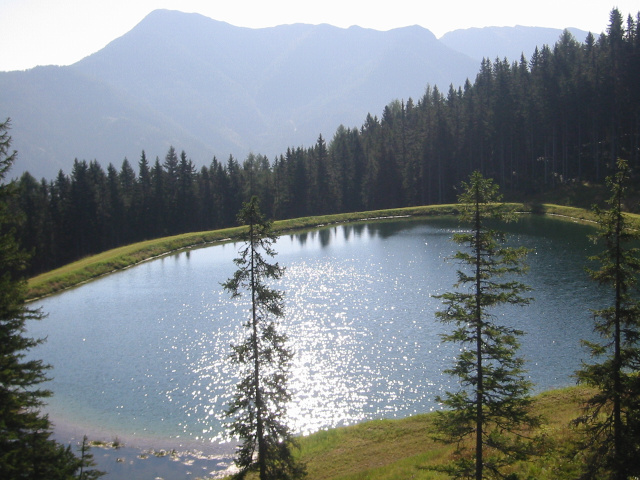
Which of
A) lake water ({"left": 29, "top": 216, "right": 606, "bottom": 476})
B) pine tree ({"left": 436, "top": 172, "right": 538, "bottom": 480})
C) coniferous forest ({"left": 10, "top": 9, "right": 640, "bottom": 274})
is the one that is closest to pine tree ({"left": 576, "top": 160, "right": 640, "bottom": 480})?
pine tree ({"left": 436, "top": 172, "right": 538, "bottom": 480})

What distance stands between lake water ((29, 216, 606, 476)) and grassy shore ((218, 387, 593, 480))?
234cm

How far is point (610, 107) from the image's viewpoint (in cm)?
9256

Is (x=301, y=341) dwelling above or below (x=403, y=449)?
above

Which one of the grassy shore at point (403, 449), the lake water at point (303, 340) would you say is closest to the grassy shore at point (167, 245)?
the lake water at point (303, 340)

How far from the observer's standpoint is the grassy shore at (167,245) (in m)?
69.6

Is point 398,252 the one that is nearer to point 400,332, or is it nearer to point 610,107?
point 400,332

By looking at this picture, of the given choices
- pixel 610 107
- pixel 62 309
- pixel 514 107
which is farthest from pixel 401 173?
pixel 62 309

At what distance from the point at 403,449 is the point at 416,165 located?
107 metres

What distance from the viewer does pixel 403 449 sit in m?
24.2

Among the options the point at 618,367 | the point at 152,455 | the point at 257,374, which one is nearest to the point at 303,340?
the point at 152,455

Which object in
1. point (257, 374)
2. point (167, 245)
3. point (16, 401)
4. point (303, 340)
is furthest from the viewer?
point (167, 245)

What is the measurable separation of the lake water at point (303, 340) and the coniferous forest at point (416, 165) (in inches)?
1383

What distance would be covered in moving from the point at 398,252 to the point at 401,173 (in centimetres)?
5272

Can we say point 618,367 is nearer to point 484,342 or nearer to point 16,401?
point 484,342
